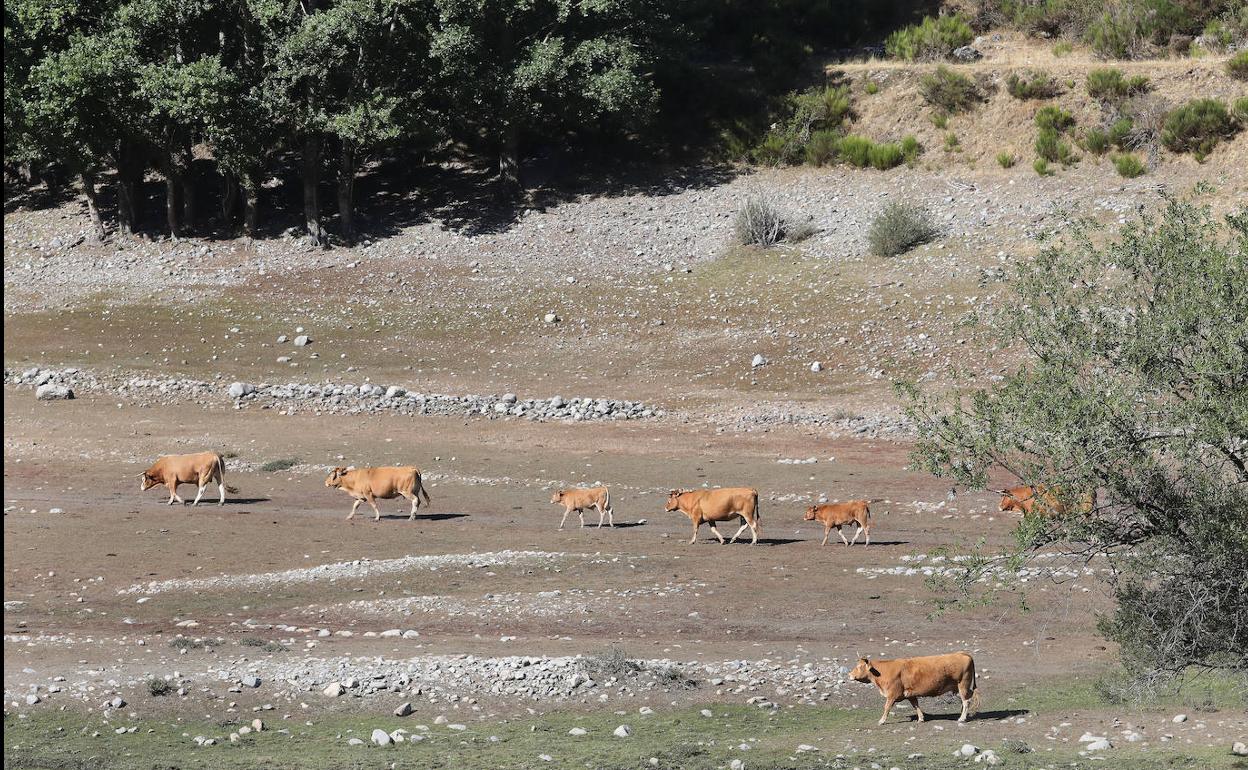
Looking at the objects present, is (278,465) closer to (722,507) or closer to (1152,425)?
(722,507)

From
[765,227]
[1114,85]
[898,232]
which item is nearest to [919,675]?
[898,232]

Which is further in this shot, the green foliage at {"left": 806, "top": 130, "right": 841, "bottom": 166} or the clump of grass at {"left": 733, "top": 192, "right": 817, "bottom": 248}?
the green foliage at {"left": 806, "top": 130, "right": 841, "bottom": 166}

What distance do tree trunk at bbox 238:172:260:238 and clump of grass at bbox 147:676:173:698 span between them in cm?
3701

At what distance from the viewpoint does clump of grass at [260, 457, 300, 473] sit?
3359 centimetres

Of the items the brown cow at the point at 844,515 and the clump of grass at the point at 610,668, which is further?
the brown cow at the point at 844,515

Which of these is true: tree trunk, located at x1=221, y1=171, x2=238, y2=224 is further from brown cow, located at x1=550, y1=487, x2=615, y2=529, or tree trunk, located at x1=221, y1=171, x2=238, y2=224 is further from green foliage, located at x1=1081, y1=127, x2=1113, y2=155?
brown cow, located at x1=550, y1=487, x2=615, y2=529

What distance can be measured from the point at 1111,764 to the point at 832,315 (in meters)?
31.6

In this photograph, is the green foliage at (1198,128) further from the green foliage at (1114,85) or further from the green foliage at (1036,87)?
the green foliage at (1036,87)

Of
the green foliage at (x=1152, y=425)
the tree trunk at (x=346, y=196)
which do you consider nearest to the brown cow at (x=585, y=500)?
the green foliage at (x=1152, y=425)

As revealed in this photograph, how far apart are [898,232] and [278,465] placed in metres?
24.3

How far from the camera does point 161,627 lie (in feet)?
69.5

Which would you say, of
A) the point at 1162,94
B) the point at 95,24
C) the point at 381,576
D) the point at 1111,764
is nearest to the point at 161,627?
the point at 381,576

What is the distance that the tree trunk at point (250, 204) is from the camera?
53.1 m

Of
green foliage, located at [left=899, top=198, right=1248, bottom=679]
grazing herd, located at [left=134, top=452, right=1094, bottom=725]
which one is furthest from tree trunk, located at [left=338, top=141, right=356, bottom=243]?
green foliage, located at [left=899, top=198, right=1248, bottom=679]
